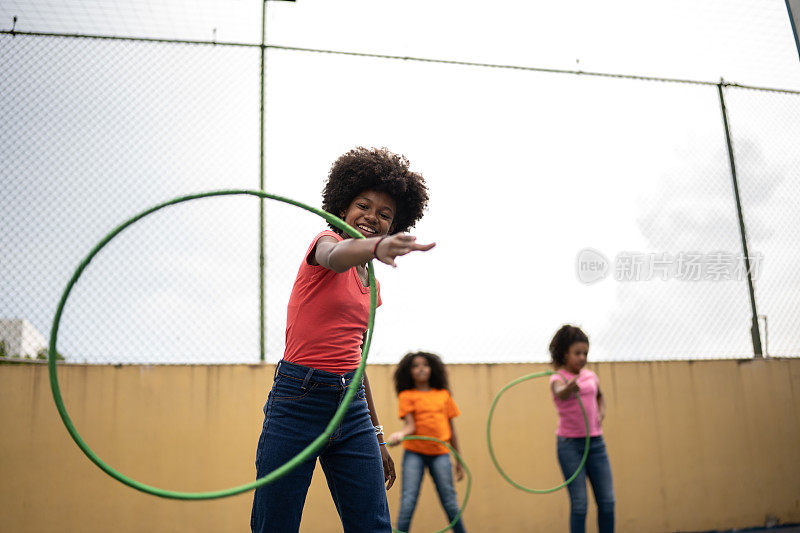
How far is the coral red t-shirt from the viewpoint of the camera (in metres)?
2.19

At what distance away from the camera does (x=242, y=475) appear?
512cm

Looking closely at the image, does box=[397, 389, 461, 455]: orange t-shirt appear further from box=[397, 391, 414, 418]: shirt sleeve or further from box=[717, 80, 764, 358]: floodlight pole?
box=[717, 80, 764, 358]: floodlight pole

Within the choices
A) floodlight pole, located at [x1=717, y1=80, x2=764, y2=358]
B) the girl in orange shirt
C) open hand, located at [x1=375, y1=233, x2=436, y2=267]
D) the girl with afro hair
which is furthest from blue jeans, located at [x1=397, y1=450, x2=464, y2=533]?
floodlight pole, located at [x1=717, y1=80, x2=764, y2=358]

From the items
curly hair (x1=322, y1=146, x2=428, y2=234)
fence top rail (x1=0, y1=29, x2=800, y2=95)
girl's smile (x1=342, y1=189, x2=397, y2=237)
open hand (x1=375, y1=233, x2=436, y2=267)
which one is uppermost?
fence top rail (x1=0, y1=29, x2=800, y2=95)

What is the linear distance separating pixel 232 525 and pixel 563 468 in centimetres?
270

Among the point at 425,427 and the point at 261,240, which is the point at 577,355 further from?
the point at 261,240

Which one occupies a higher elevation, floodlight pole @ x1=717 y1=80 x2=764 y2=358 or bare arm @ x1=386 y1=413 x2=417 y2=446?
floodlight pole @ x1=717 y1=80 x2=764 y2=358

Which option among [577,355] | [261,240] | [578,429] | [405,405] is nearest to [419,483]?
[405,405]

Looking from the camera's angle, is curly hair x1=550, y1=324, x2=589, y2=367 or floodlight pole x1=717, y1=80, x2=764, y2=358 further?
floodlight pole x1=717, y1=80, x2=764, y2=358

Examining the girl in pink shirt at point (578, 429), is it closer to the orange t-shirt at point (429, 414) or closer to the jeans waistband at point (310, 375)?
the orange t-shirt at point (429, 414)

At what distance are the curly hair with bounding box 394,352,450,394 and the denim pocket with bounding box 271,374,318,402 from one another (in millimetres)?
3142

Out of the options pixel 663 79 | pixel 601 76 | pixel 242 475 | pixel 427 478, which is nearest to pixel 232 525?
pixel 242 475

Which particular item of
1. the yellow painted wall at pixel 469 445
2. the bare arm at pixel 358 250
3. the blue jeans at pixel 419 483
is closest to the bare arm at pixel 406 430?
the blue jeans at pixel 419 483

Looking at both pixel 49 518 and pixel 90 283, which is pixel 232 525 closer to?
pixel 49 518
